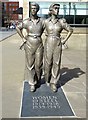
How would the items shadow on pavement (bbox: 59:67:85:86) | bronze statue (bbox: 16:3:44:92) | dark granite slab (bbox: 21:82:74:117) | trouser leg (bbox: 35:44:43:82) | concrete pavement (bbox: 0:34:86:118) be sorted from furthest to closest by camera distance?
shadow on pavement (bbox: 59:67:85:86) → trouser leg (bbox: 35:44:43:82) → bronze statue (bbox: 16:3:44:92) → concrete pavement (bbox: 0:34:86:118) → dark granite slab (bbox: 21:82:74:117)

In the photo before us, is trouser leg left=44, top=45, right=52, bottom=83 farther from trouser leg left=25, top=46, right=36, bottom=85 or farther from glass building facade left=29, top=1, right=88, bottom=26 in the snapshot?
glass building facade left=29, top=1, right=88, bottom=26

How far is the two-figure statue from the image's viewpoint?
849cm

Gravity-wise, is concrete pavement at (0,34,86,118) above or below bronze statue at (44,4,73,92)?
below

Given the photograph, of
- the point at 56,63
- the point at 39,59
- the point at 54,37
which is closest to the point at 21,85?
the point at 39,59

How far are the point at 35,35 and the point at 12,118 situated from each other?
2.47 meters

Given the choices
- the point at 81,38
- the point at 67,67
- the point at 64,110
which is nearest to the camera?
the point at 64,110

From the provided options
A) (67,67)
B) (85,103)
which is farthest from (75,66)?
(85,103)

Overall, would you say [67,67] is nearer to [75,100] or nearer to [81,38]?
[75,100]

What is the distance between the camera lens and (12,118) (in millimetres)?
6820

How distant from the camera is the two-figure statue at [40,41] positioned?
8492mm

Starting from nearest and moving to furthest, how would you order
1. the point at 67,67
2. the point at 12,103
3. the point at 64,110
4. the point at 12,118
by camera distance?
the point at 12,118, the point at 64,110, the point at 12,103, the point at 67,67

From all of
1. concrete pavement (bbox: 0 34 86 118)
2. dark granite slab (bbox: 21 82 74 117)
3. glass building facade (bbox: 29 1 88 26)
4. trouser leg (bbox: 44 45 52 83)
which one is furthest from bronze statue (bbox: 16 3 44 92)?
glass building facade (bbox: 29 1 88 26)

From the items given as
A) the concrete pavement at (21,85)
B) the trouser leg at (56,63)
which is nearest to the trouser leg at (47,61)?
Answer: the trouser leg at (56,63)

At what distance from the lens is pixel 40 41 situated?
8.55m
